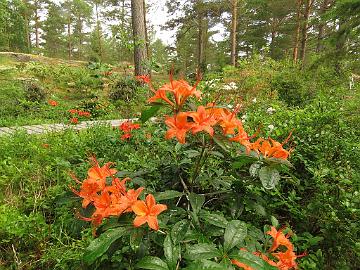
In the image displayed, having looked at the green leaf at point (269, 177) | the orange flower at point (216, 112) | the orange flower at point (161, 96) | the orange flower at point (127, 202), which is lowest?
the orange flower at point (127, 202)

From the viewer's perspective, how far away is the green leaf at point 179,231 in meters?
1.11

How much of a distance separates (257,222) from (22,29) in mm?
32395

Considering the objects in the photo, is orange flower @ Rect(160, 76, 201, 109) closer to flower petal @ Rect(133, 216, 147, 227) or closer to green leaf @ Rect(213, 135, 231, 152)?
green leaf @ Rect(213, 135, 231, 152)

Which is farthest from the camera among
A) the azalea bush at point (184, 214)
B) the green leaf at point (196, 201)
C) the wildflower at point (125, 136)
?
the wildflower at point (125, 136)

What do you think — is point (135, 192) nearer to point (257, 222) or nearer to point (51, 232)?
point (257, 222)

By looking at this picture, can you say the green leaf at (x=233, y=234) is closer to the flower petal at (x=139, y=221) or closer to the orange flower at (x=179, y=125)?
the flower petal at (x=139, y=221)

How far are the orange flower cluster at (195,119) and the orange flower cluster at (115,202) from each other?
267 millimetres

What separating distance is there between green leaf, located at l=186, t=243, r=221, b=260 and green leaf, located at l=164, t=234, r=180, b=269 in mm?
44

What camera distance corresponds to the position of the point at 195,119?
3.69 feet

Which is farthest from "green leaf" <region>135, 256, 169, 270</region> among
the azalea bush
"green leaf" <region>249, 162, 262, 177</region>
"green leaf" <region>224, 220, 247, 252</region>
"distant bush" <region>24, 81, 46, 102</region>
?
"distant bush" <region>24, 81, 46, 102</region>

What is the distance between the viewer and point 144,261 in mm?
1016

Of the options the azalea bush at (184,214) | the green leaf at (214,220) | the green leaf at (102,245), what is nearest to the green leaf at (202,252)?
the azalea bush at (184,214)

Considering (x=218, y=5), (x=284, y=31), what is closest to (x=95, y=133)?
(x=218, y=5)

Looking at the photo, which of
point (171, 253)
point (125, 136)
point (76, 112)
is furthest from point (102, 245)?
point (76, 112)
